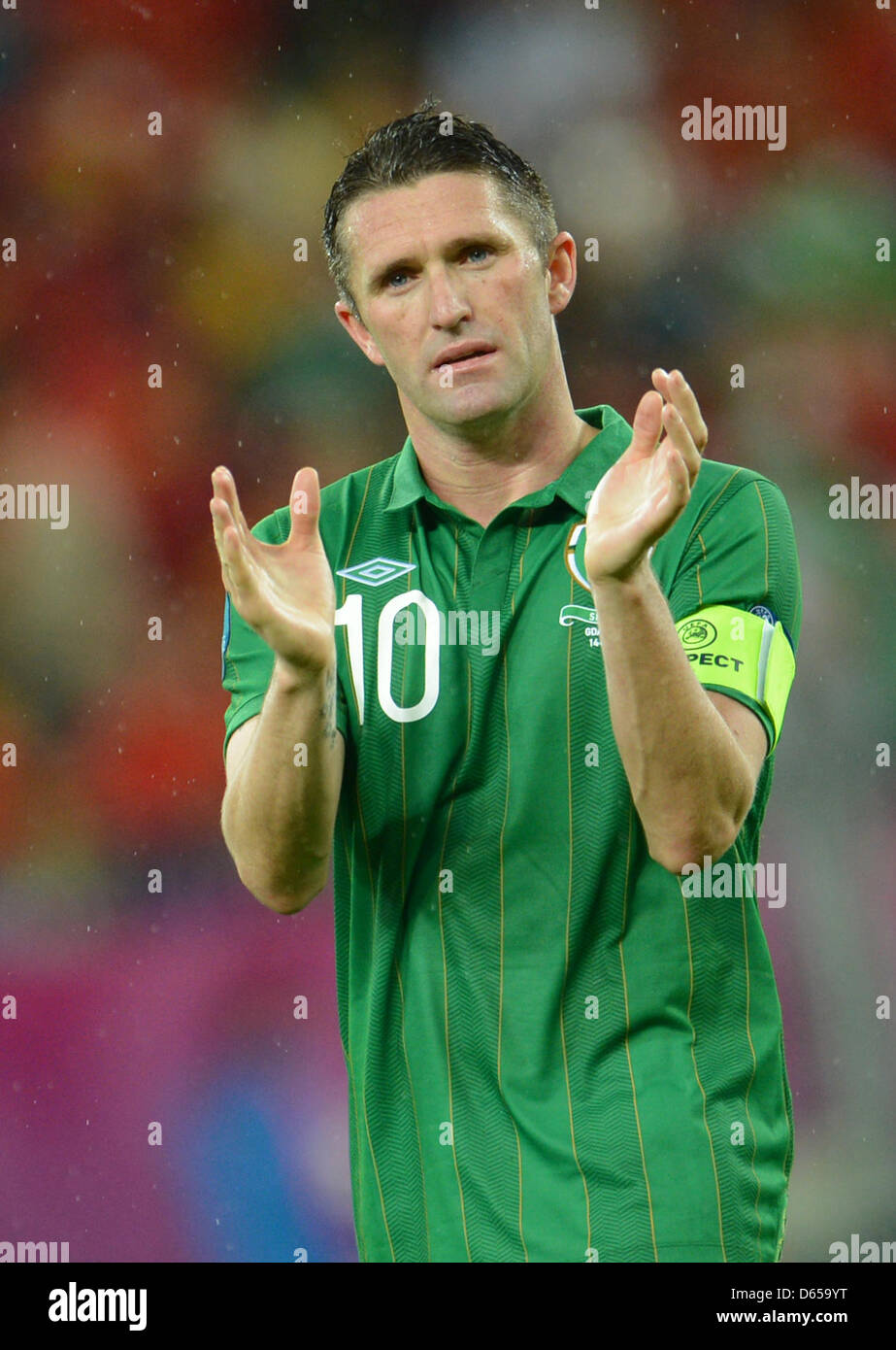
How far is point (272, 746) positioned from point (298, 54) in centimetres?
221

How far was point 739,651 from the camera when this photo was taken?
5.11ft

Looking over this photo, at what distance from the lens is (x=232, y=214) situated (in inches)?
126

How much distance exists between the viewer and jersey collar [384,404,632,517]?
1.65 meters

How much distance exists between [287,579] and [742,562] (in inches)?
18.0

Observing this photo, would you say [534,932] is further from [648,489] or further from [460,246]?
[460,246]

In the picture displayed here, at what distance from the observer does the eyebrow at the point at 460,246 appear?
65.7 inches

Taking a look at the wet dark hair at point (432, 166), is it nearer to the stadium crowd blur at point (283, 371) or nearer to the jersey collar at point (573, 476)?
the jersey collar at point (573, 476)

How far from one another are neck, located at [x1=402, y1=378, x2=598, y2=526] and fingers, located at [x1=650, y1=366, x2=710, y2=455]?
0.33 metres

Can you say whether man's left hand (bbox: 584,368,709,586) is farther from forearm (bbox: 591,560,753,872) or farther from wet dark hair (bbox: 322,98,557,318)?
wet dark hair (bbox: 322,98,557,318)

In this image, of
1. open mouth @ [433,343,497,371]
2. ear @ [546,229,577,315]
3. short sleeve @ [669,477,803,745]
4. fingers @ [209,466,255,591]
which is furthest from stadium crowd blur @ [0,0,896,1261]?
fingers @ [209,466,255,591]

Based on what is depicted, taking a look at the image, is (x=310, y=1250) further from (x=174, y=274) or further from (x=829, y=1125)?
(x=174, y=274)

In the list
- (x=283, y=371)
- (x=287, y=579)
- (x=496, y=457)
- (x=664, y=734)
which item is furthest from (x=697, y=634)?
(x=283, y=371)

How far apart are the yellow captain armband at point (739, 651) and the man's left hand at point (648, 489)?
8.0 inches

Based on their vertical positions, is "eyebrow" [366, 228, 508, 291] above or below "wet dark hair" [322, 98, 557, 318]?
below
